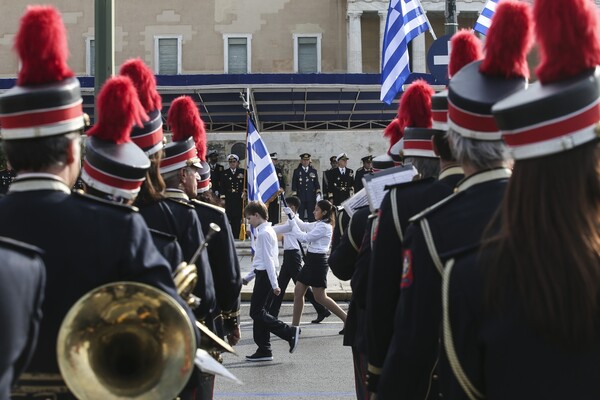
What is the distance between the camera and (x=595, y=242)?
2.40 m

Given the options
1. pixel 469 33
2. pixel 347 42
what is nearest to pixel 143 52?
pixel 347 42

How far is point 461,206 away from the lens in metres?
3.03

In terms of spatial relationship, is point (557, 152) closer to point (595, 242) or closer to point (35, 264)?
point (595, 242)

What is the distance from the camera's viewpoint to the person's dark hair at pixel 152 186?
4.84 m

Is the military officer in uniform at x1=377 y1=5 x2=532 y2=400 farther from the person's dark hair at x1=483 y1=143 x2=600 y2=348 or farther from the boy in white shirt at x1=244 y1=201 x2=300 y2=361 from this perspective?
the boy in white shirt at x1=244 y1=201 x2=300 y2=361

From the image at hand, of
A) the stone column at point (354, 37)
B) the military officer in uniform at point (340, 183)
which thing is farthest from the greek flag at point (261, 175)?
the stone column at point (354, 37)

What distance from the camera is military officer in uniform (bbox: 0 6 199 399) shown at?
3066 mm

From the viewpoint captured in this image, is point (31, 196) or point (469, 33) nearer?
point (31, 196)

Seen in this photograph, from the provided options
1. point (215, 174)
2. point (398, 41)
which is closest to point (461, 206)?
point (398, 41)

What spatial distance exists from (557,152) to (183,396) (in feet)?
8.66

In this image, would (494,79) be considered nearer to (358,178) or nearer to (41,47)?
(41,47)

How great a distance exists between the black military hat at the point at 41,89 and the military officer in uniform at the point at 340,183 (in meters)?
23.2

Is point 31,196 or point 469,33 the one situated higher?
point 469,33

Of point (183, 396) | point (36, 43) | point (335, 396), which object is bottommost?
point (335, 396)
